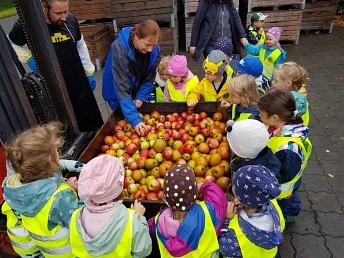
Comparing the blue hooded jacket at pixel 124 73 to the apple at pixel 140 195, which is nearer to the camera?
the apple at pixel 140 195

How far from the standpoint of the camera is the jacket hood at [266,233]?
1.76 metres

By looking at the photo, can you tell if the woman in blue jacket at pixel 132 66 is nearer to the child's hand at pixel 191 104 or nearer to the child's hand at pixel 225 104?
the child's hand at pixel 191 104

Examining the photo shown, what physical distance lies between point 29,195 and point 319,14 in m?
10.4

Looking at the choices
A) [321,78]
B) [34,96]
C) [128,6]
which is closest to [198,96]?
[34,96]

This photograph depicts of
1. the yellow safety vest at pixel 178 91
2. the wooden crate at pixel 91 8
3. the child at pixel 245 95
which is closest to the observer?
the child at pixel 245 95

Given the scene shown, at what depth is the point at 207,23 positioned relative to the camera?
521 cm

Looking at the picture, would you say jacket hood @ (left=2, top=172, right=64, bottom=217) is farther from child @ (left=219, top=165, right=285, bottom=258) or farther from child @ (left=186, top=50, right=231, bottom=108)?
child @ (left=186, top=50, right=231, bottom=108)

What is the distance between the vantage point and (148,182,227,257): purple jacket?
1.72m

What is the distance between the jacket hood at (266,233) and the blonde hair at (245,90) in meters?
1.29

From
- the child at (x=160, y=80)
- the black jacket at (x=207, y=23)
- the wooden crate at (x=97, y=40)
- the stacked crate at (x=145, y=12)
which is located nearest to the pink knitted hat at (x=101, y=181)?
the child at (x=160, y=80)

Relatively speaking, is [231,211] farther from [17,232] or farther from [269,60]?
[269,60]

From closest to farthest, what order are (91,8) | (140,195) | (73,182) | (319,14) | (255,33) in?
(73,182) < (140,195) < (255,33) < (91,8) < (319,14)

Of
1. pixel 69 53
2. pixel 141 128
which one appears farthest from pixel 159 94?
pixel 69 53

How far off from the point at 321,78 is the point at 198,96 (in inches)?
181
